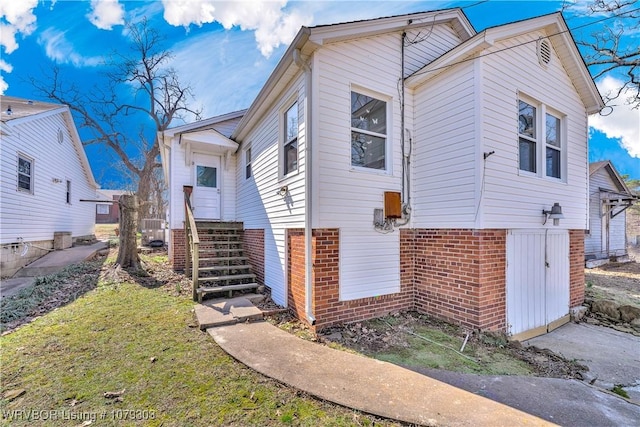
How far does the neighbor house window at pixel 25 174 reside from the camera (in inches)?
348

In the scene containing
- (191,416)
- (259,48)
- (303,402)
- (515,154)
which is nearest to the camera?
(191,416)

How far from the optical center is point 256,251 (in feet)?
22.1

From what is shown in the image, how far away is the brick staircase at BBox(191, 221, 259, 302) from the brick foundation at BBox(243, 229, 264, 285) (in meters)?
0.15

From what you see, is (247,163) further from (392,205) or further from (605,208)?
(605,208)

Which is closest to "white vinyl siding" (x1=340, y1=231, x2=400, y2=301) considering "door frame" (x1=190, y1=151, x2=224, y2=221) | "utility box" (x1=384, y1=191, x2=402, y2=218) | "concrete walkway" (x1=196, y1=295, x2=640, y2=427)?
"utility box" (x1=384, y1=191, x2=402, y2=218)

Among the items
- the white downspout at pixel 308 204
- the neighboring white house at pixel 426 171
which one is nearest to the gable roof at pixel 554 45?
the neighboring white house at pixel 426 171

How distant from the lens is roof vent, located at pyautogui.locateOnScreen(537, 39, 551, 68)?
5.34 meters

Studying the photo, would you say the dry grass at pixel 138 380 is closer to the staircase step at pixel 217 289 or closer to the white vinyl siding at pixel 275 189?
the staircase step at pixel 217 289

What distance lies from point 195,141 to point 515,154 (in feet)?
26.3

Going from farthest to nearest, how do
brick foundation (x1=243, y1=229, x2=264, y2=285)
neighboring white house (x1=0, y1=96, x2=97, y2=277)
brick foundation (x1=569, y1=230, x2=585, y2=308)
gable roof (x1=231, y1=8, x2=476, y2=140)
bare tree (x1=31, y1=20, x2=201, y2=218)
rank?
bare tree (x1=31, y1=20, x2=201, y2=218) < neighboring white house (x1=0, y1=96, x2=97, y2=277) < brick foundation (x1=243, y1=229, x2=264, y2=285) < brick foundation (x1=569, y1=230, x2=585, y2=308) < gable roof (x1=231, y1=8, x2=476, y2=140)

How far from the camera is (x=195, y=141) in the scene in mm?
8188

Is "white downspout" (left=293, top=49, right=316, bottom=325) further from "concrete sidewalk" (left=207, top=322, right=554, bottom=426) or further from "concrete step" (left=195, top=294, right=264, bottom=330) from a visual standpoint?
"concrete step" (left=195, top=294, right=264, bottom=330)

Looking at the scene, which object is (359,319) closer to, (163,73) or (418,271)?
(418,271)

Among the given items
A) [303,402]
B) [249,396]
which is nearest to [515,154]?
[303,402]
